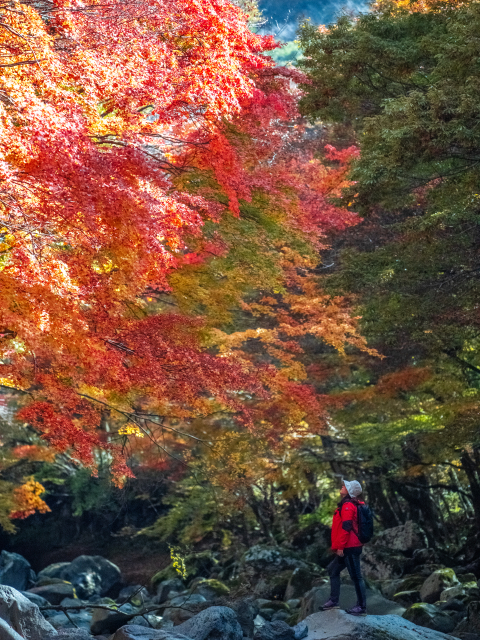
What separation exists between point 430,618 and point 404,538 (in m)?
6.86

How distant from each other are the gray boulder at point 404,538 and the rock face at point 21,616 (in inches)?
444

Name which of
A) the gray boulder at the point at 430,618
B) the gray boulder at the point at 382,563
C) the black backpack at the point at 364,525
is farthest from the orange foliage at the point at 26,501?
the black backpack at the point at 364,525

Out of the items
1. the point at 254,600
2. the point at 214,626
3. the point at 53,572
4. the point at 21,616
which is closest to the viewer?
the point at 21,616

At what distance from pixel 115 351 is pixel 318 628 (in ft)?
14.5

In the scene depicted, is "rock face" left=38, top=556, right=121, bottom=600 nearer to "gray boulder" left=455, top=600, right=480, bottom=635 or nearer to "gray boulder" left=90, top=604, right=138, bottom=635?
"gray boulder" left=90, top=604, right=138, bottom=635

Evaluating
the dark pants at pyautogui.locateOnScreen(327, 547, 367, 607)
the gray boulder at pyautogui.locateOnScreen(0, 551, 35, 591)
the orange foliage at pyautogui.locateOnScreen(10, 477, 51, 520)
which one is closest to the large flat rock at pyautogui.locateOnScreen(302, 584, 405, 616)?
the dark pants at pyautogui.locateOnScreen(327, 547, 367, 607)

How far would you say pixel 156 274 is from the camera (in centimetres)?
903

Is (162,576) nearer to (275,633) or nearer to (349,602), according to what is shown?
(349,602)

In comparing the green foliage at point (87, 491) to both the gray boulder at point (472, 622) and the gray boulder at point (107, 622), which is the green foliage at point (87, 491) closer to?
the gray boulder at point (107, 622)

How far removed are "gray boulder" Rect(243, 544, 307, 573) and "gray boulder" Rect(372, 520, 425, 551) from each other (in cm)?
232

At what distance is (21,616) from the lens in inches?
230


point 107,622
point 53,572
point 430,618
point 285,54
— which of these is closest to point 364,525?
point 430,618

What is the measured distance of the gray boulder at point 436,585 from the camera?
10672 mm

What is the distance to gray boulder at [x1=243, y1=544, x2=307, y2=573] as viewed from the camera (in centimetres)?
1494
